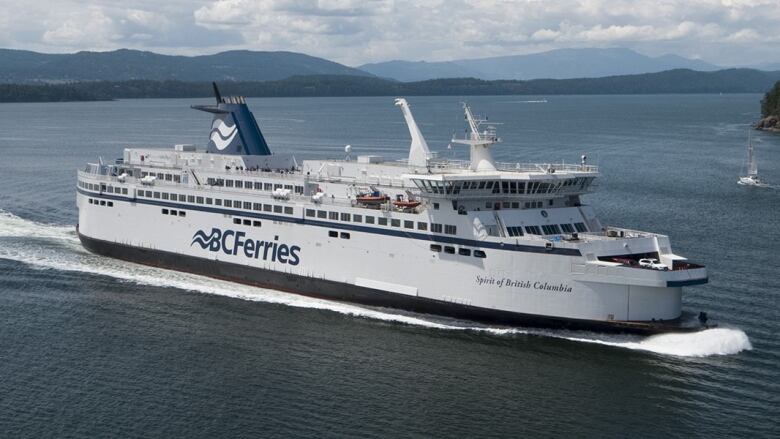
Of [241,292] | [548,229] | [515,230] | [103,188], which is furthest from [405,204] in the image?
[103,188]

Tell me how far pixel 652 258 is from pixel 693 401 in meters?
7.60

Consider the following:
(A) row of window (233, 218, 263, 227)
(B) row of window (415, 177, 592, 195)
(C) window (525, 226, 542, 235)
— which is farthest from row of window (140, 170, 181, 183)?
(C) window (525, 226, 542, 235)

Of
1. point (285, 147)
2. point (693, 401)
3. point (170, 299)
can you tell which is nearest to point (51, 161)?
point (285, 147)

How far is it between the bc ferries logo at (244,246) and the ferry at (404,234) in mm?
73

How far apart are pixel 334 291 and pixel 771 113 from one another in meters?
122

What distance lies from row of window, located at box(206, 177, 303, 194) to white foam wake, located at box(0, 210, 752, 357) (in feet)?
15.3

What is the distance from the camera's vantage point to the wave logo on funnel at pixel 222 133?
147 feet

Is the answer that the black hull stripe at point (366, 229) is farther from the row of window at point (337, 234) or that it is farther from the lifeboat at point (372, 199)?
the lifeboat at point (372, 199)

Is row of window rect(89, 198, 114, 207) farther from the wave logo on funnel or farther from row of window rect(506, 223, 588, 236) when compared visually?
row of window rect(506, 223, 588, 236)

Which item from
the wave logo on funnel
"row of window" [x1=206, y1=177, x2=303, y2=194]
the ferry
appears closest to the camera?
the ferry

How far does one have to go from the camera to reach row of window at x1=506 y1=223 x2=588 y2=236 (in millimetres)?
33188

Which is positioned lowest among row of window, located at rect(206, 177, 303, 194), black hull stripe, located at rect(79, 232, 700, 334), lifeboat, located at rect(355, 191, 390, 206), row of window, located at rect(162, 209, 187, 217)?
black hull stripe, located at rect(79, 232, 700, 334)

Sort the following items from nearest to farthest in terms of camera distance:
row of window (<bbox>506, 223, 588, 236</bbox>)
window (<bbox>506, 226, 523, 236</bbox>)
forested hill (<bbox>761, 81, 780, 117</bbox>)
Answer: window (<bbox>506, 226, 523, 236</bbox>) < row of window (<bbox>506, 223, 588, 236</bbox>) < forested hill (<bbox>761, 81, 780, 117</bbox>)

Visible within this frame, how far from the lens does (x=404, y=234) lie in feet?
113
